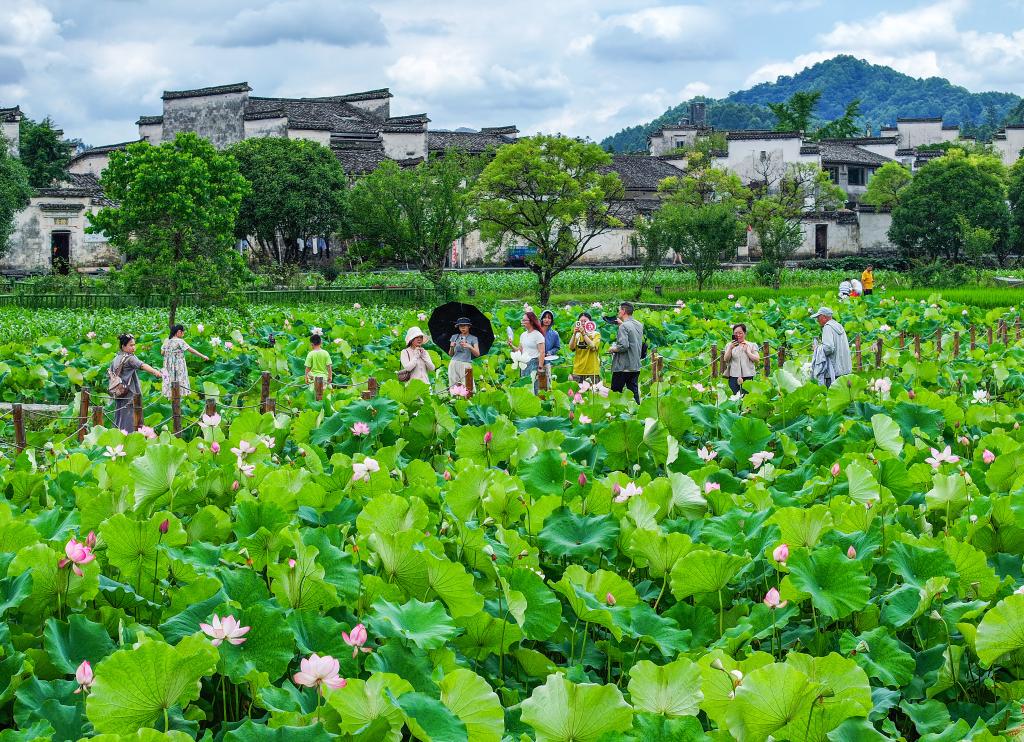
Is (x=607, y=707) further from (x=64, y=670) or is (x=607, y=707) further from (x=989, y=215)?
(x=989, y=215)

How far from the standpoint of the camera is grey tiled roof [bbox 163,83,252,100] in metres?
35.6

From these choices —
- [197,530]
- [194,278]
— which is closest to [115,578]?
[197,530]

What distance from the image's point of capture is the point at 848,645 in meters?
2.75

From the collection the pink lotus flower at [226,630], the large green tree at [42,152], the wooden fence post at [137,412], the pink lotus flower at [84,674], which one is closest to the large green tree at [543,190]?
the wooden fence post at [137,412]

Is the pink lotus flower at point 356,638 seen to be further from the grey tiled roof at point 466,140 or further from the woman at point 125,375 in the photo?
the grey tiled roof at point 466,140

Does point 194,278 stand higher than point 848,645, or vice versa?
point 194,278

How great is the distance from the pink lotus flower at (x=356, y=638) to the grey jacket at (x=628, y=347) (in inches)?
256

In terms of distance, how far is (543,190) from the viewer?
23.3m

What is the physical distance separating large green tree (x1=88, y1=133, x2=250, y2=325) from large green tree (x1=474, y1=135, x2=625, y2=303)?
7.56 m

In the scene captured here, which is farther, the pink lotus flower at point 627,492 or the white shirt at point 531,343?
the white shirt at point 531,343

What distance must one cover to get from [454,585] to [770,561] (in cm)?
100

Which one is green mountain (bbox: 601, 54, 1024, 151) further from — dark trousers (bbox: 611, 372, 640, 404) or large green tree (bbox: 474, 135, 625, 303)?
dark trousers (bbox: 611, 372, 640, 404)

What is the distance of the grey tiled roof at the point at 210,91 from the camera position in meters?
35.6

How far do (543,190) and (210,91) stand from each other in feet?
56.8
